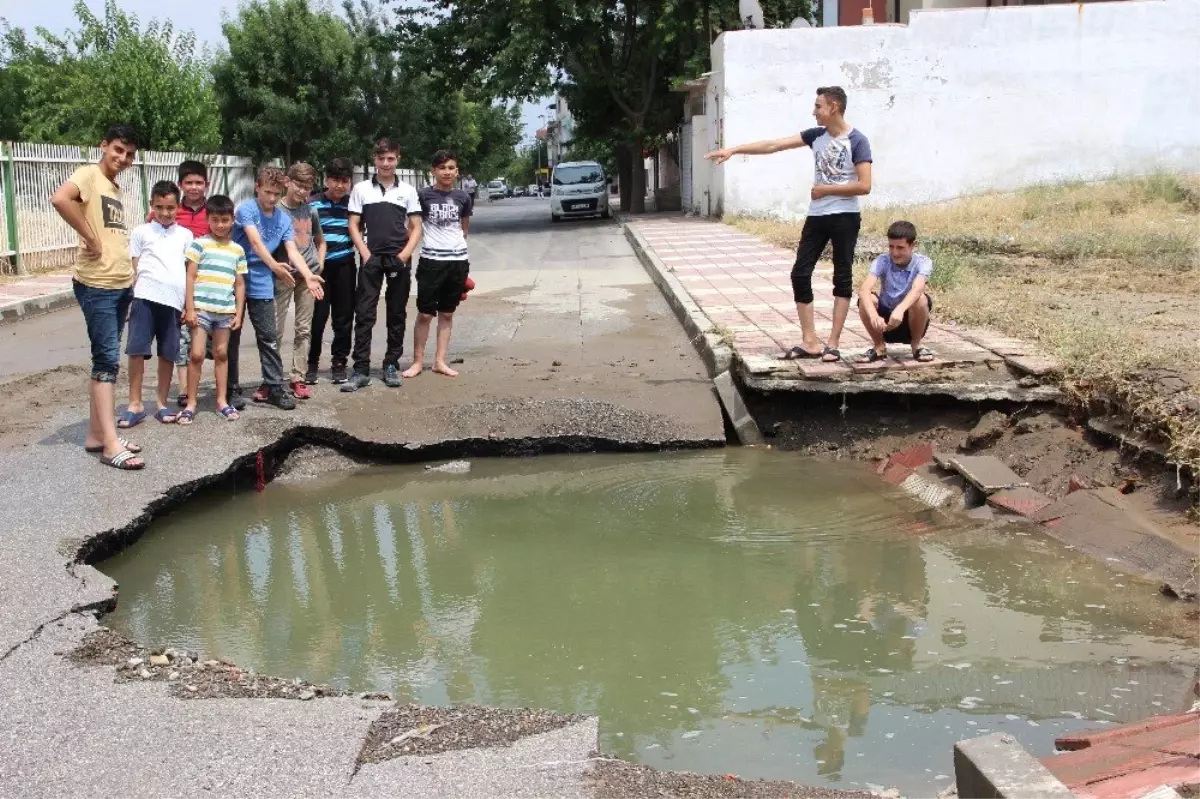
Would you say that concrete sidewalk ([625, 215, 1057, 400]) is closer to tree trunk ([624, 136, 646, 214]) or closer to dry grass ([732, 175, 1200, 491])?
dry grass ([732, 175, 1200, 491])

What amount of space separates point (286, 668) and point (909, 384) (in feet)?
14.0

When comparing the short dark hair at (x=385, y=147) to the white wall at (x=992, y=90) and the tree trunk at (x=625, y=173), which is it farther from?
the tree trunk at (x=625, y=173)

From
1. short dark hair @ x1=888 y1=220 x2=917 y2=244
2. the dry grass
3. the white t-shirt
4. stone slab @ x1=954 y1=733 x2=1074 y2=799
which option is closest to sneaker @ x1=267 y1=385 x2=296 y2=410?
the white t-shirt

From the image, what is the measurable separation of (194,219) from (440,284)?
1.69 metres

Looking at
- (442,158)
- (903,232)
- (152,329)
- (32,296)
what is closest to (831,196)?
(903,232)

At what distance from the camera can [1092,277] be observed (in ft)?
36.9

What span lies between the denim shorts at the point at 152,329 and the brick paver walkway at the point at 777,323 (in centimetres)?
350

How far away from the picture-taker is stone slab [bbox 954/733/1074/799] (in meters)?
2.59

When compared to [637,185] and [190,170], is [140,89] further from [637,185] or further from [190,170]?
[190,170]

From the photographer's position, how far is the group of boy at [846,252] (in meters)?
7.08

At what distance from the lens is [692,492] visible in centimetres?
641

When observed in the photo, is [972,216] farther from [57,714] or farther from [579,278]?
[57,714]

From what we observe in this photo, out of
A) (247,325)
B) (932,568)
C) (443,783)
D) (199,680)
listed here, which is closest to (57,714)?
(199,680)

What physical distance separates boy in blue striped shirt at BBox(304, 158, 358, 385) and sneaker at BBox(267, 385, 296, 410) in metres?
0.47
